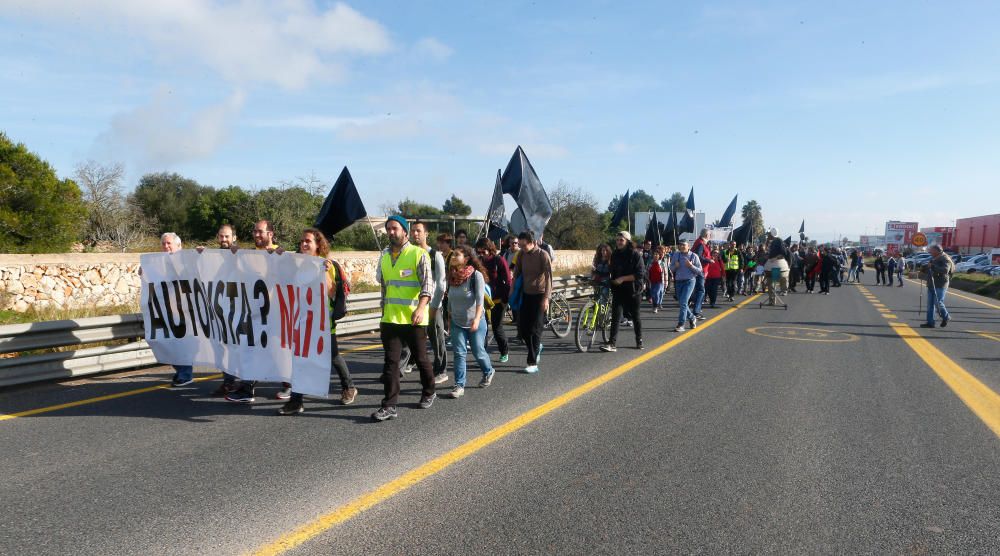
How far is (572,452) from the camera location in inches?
192

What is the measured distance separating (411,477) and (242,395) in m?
2.93

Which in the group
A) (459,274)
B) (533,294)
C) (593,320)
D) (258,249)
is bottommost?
(593,320)

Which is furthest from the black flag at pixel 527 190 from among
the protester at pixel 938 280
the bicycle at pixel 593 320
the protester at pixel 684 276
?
the protester at pixel 938 280

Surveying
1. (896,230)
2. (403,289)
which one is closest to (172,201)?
(403,289)

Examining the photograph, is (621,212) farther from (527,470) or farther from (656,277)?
(527,470)

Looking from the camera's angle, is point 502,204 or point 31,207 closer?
point 502,204

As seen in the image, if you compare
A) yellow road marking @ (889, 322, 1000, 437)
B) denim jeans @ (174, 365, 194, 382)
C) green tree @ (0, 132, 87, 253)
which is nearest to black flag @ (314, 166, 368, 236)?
denim jeans @ (174, 365, 194, 382)

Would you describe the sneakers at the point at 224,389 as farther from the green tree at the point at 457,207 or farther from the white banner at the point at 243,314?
the green tree at the point at 457,207

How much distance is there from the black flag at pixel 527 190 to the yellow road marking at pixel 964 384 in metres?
6.49

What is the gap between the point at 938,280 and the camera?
45.5 feet

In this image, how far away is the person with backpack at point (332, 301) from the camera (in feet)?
19.8

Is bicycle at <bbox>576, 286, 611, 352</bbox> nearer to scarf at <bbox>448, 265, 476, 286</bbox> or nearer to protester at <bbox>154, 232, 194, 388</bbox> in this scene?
scarf at <bbox>448, 265, 476, 286</bbox>

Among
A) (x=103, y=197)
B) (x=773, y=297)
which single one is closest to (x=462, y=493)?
(x=773, y=297)

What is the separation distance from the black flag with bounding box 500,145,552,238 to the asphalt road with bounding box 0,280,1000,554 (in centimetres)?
504
